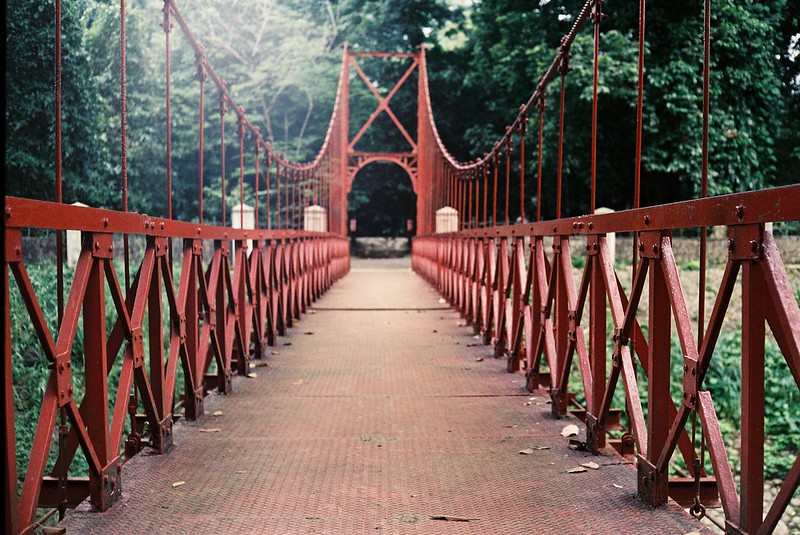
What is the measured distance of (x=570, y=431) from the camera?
292 centimetres

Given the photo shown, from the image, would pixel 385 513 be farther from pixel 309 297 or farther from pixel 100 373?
pixel 309 297

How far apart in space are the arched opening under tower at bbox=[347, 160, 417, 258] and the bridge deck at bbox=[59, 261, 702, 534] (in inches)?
794

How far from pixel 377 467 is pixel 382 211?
77.9 ft

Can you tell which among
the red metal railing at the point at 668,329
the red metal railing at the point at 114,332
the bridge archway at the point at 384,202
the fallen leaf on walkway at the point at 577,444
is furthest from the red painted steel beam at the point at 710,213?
the bridge archway at the point at 384,202

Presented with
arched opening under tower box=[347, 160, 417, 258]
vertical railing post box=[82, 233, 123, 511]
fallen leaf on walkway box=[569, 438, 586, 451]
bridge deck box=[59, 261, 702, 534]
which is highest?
arched opening under tower box=[347, 160, 417, 258]

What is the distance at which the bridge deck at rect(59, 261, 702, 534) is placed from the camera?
1988mm

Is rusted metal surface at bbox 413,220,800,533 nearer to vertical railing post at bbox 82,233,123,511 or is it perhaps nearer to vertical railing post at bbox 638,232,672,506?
vertical railing post at bbox 638,232,672,506

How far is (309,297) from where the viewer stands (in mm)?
8062

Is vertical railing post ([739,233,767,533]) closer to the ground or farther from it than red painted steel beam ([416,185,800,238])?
closer to the ground

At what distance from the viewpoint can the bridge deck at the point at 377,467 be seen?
199 centimetres

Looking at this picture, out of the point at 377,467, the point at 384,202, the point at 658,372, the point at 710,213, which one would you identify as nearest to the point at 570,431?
the point at 377,467

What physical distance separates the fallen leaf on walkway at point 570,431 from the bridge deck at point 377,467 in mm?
44

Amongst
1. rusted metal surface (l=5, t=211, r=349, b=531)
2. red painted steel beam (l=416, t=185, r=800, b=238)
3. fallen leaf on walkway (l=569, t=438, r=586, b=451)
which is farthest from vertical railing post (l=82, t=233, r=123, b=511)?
fallen leaf on walkway (l=569, t=438, r=586, b=451)

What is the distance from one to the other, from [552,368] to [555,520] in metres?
1.36
